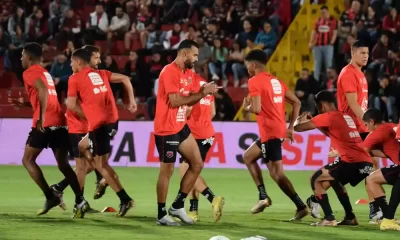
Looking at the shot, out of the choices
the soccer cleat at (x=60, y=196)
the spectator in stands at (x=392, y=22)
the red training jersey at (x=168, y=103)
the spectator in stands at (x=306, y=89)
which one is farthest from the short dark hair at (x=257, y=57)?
the spectator in stands at (x=392, y=22)

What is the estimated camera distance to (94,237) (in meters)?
11.5

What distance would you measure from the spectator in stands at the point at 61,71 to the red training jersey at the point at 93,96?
14497 mm

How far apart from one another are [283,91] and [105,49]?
17470 millimetres

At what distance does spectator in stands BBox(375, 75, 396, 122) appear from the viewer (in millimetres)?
25219

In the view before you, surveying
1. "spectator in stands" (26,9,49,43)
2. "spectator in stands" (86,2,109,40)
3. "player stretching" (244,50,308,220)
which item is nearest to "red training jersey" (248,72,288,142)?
"player stretching" (244,50,308,220)

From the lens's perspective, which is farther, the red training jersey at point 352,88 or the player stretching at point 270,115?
the red training jersey at point 352,88

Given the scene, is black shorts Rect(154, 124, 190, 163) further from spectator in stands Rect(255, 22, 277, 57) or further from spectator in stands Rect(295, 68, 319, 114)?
spectator in stands Rect(255, 22, 277, 57)

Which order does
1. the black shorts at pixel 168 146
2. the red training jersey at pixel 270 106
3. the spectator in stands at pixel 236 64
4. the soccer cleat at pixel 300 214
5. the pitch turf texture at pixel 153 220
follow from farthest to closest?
the spectator in stands at pixel 236 64 < the red training jersey at pixel 270 106 < the soccer cleat at pixel 300 214 < the black shorts at pixel 168 146 < the pitch turf texture at pixel 153 220

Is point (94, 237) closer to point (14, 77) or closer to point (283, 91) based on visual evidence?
point (283, 91)

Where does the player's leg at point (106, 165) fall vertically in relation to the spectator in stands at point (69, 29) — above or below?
below

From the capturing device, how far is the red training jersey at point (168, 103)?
13.0 m

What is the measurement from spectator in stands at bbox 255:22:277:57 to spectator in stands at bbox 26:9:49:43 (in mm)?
7544

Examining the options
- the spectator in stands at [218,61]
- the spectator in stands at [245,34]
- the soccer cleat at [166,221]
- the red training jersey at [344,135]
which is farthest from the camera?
the spectator in stands at [245,34]

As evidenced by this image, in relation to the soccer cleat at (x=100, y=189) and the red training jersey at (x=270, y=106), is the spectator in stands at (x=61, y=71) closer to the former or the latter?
the soccer cleat at (x=100, y=189)
